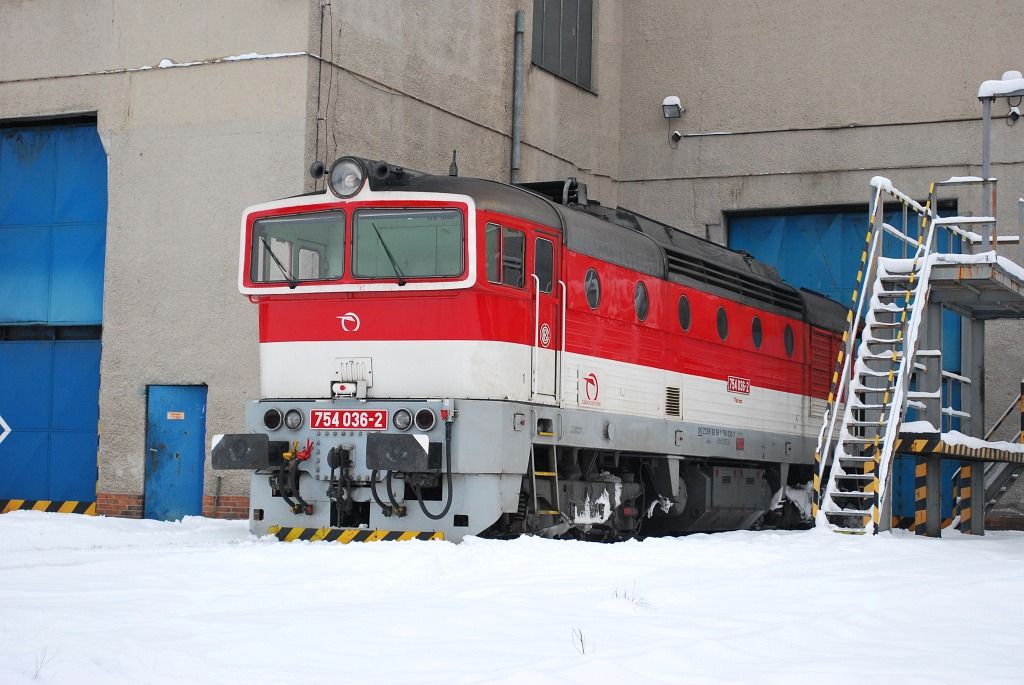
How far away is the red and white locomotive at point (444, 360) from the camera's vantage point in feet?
36.9

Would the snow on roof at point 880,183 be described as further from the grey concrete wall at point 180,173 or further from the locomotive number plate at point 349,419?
the grey concrete wall at point 180,173

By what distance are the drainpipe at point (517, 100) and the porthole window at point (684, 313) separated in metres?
6.10

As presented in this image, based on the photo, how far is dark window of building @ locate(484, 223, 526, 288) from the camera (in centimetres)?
1144

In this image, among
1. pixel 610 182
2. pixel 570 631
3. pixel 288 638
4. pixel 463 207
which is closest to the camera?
pixel 288 638

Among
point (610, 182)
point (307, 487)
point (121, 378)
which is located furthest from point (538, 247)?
point (610, 182)

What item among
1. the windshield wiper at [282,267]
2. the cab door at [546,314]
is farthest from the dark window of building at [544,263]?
the windshield wiper at [282,267]

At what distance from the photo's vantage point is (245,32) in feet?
55.1

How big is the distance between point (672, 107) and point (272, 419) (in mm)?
12806

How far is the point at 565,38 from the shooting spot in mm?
22141

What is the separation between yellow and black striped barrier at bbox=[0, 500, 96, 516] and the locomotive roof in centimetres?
805

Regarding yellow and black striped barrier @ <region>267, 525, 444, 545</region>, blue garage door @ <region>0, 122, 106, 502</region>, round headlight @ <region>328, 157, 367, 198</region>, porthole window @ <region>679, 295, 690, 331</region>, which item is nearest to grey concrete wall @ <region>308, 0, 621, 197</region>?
blue garage door @ <region>0, 122, 106, 502</region>

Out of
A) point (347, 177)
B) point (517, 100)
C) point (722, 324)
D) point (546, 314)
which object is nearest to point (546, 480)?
point (546, 314)

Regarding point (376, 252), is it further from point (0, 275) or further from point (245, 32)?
point (0, 275)

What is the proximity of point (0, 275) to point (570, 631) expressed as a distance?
562 inches
